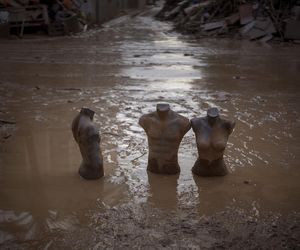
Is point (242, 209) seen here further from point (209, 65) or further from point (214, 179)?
point (209, 65)

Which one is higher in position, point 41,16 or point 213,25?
point 41,16

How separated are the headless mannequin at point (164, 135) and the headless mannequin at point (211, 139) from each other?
5.5 inches

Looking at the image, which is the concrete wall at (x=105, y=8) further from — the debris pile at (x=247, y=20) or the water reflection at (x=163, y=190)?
the water reflection at (x=163, y=190)

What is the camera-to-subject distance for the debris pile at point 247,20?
14273 mm

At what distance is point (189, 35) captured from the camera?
1597 cm

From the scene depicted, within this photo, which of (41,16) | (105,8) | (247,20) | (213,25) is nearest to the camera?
(41,16)

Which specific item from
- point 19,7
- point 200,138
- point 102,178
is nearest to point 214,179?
point 200,138

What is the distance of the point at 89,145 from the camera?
157 inches

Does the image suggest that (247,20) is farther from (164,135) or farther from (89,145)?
(89,145)

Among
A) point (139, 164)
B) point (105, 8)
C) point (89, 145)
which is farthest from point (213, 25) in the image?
point (89, 145)

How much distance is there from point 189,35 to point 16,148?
12091 mm

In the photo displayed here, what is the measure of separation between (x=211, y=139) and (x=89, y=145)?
3.66 ft

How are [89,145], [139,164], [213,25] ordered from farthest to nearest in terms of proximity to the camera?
[213,25]
[139,164]
[89,145]

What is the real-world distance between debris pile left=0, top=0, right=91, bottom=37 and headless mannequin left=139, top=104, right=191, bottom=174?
430 inches
